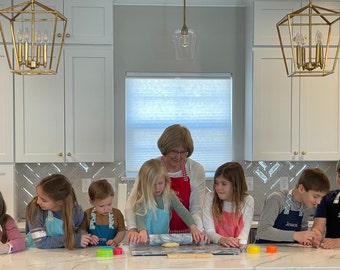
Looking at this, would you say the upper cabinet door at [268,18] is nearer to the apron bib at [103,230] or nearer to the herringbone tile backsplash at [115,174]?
the herringbone tile backsplash at [115,174]

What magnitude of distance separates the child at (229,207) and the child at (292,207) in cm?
11

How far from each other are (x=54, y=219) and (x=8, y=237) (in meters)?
0.23

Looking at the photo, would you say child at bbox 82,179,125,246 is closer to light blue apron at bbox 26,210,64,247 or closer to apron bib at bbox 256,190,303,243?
light blue apron at bbox 26,210,64,247

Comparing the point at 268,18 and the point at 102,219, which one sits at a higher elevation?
the point at 268,18

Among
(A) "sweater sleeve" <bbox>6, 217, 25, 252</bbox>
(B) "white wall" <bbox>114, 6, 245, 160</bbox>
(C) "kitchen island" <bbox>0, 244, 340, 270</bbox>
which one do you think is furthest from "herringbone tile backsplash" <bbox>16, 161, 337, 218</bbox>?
(C) "kitchen island" <bbox>0, 244, 340, 270</bbox>

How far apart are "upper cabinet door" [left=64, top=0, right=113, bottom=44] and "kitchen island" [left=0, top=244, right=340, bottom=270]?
2.17 metres

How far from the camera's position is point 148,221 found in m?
2.86

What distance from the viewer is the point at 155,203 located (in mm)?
2848

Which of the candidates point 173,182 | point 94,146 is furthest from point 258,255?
point 94,146

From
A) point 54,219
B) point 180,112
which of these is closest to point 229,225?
point 54,219

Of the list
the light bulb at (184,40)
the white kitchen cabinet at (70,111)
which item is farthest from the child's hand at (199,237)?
the white kitchen cabinet at (70,111)

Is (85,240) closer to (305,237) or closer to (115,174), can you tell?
(305,237)

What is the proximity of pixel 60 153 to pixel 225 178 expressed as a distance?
1.85 meters

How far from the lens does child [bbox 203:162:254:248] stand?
2.94m
